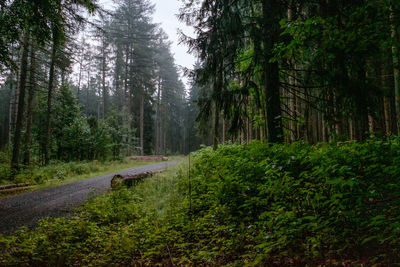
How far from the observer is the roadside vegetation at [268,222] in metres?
2.75

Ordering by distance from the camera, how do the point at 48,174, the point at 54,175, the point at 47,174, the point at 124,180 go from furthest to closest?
the point at 54,175 < the point at 48,174 < the point at 47,174 < the point at 124,180

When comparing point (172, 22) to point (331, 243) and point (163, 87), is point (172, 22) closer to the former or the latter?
point (331, 243)

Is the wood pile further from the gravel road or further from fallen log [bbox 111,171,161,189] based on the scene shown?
fallen log [bbox 111,171,161,189]

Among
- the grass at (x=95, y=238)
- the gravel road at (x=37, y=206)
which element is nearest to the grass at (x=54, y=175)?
the gravel road at (x=37, y=206)

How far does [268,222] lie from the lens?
3139mm

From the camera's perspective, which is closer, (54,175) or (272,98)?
(272,98)

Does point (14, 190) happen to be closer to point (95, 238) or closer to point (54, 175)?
point (54, 175)

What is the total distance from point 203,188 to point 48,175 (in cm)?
1084

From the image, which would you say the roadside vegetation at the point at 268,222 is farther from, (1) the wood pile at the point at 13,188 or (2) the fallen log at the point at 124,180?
(1) the wood pile at the point at 13,188

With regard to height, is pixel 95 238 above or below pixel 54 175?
below

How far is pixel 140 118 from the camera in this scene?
30406 mm

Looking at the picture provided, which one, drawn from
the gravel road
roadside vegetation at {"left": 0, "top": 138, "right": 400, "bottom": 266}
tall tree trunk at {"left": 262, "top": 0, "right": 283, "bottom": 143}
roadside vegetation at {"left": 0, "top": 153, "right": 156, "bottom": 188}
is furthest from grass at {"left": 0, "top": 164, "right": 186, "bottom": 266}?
roadside vegetation at {"left": 0, "top": 153, "right": 156, "bottom": 188}

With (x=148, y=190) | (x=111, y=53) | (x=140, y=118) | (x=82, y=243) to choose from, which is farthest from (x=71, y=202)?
(x=111, y=53)

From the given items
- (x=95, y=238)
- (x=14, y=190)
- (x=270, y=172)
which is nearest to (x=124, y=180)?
(x=95, y=238)
